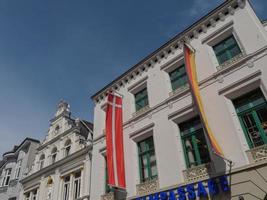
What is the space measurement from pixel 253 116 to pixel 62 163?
14.3 m

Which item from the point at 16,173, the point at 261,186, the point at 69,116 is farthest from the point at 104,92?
the point at 16,173

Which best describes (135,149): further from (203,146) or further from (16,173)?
(16,173)

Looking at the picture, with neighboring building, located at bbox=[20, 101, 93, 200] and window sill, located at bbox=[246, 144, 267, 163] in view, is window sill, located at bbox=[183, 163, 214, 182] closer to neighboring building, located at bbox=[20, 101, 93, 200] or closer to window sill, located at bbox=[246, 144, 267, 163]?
window sill, located at bbox=[246, 144, 267, 163]

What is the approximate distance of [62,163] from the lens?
18766 millimetres

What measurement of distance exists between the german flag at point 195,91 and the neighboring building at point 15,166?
19128 millimetres

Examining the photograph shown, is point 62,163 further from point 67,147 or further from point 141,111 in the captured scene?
point 141,111

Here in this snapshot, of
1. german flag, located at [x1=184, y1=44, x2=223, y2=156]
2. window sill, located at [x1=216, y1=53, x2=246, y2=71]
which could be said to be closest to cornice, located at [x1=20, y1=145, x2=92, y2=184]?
german flag, located at [x1=184, y1=44, x2=223, y2=156]

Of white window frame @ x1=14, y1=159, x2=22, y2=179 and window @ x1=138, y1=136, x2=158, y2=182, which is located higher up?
white window frame @ x1=14, y1=159, x2=22, y2=179

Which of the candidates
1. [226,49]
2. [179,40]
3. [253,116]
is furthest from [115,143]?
[226,49]

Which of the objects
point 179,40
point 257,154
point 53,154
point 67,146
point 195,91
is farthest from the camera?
point 53,154

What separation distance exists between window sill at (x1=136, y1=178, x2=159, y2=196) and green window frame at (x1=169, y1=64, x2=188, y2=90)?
538cm

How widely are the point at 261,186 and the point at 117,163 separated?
24.0ft

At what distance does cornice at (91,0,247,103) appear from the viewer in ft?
42.6

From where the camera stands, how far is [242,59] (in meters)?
11.1
